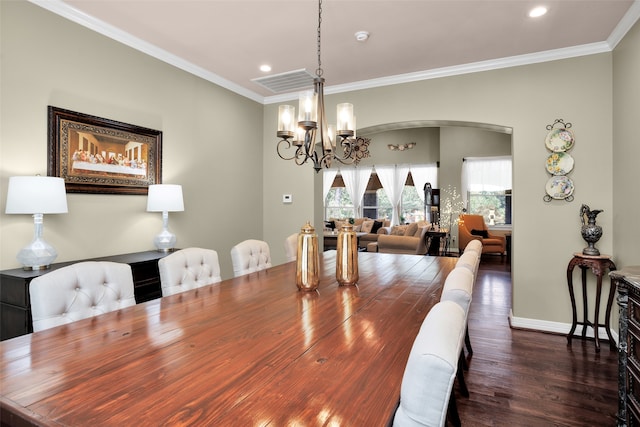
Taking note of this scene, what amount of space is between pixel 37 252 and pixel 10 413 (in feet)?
6.16

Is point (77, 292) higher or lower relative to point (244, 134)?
lower

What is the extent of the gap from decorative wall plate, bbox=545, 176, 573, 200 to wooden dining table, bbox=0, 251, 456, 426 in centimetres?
247

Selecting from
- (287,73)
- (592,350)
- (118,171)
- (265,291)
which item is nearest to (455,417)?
(265,291)

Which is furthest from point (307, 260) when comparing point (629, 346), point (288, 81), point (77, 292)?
point (288, 81)

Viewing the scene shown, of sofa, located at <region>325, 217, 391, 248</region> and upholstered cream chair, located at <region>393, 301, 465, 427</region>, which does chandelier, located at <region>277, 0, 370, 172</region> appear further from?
sofa, located at <region>325, 217, 391, 248</region>

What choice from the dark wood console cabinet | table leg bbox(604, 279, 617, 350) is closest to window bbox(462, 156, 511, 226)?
table leg bbox(604, 279, 617, 350)

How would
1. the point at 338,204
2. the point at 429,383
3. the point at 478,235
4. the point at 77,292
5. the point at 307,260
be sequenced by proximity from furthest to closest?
the point at 338,204 < the point at 478,235 < the point at 307,260 < the point at 77,292 < the point at 429,383

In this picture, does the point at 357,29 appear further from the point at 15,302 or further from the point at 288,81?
the point at 15,302

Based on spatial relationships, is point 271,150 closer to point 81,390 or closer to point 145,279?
point 145,279

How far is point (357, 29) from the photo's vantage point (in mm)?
2943

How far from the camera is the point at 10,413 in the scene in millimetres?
813

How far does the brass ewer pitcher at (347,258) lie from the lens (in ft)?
6.75

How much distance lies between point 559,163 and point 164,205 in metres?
3.78

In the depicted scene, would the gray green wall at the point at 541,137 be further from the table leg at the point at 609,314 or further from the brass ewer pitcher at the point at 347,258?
the brass ewer pitcher at the point at 347,258
